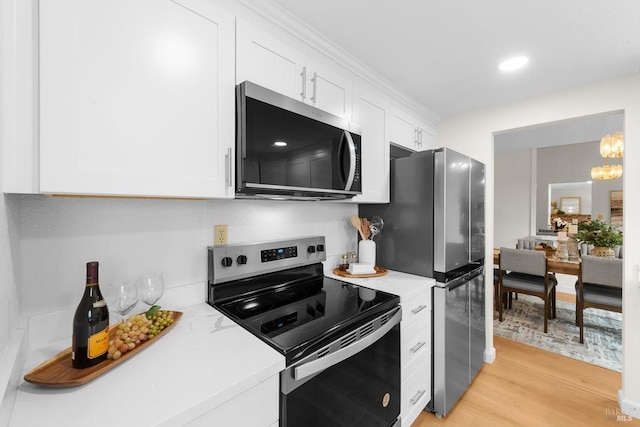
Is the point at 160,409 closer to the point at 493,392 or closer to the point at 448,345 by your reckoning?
the point at 448,345

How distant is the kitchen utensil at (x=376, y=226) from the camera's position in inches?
84.0

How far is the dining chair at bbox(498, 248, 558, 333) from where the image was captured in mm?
3176

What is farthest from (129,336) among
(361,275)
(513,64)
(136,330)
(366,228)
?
(513,64)

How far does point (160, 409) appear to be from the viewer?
69 cm

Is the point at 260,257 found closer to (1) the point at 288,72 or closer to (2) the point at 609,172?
(1) the point at 288,72

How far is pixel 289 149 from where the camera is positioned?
4.28 ft

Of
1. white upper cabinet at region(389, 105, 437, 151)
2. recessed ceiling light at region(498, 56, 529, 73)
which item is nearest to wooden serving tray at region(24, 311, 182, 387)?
white upper cabinet at region(389, 105, 437, 151)

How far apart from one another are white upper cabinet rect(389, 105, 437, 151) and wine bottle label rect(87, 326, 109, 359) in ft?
6.52

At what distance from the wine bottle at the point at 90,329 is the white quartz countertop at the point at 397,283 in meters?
1.30

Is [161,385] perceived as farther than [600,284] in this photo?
No

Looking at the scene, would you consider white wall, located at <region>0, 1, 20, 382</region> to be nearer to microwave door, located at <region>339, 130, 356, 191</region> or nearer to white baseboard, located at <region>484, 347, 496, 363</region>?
microwave door, located at <region>339, 130, 356, 191</region>

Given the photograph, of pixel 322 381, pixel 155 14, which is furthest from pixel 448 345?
pixel 155 14

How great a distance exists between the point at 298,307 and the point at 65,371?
85 centimetres

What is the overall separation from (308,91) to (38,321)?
1474mm
